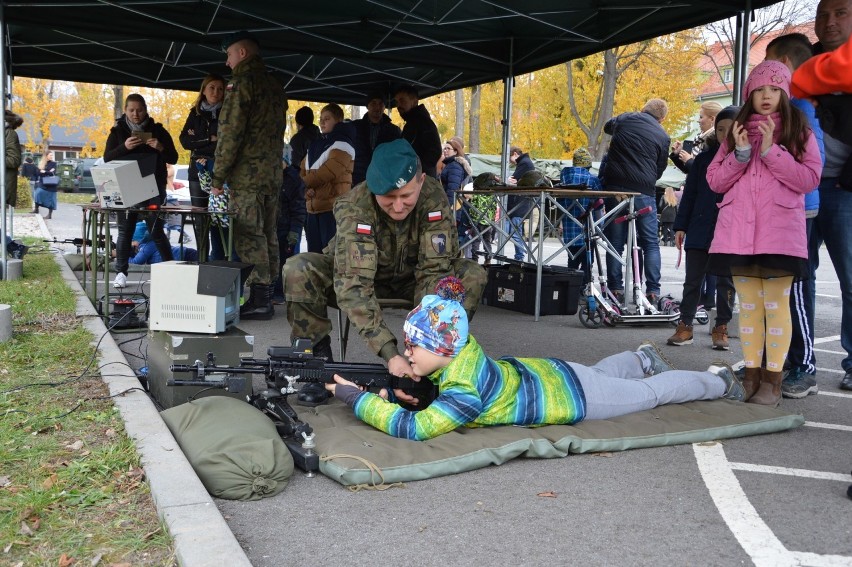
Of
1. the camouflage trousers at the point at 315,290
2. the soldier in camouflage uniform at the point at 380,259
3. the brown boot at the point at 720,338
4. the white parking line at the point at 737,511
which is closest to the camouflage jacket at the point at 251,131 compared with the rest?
the soldier in camouflage uniform at the point at 380,259

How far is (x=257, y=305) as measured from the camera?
761cm

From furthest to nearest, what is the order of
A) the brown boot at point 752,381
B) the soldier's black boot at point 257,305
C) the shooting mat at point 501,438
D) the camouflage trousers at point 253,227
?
the soldier's black boot at point 257,305
the camouflage trousers at point 253,227
the brown boot at point 752,381
the shooting mat at point 501,438

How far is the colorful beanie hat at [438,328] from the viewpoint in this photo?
3.59 metres

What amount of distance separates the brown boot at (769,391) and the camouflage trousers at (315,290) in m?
1.74

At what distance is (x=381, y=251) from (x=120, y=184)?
3484 millimetres

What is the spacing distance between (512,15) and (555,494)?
666 centimetres

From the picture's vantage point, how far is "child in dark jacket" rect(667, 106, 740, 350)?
681 centimetres

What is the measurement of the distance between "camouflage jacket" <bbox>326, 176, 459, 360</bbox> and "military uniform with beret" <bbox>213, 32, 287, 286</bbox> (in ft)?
8.79

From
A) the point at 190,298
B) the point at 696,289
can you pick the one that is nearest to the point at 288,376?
the point at 190,298

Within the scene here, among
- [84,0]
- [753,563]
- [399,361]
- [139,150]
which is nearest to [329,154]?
[139,150]

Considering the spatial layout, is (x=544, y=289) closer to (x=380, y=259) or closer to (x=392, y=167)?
(x=380, y=259)

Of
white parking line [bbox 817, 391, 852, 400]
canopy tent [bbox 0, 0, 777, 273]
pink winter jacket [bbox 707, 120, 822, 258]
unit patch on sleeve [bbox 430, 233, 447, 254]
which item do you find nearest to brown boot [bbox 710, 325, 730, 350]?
white parking line [bbox 817, 391, 852, 400]

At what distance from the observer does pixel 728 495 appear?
337cm

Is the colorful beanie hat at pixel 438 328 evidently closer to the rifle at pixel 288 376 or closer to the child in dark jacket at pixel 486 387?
the child in dark jacket at pixel 486 387
